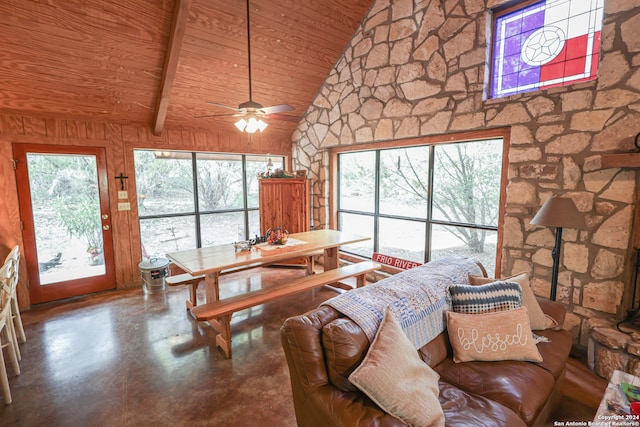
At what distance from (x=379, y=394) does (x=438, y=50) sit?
353 cm

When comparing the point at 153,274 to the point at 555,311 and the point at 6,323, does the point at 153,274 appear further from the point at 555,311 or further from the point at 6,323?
the point at 555,311

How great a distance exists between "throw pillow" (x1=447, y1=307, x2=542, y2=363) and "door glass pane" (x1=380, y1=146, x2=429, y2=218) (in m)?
2.14

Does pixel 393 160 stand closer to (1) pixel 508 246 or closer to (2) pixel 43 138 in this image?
(1) pixel 508 246

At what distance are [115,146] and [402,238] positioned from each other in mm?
4175

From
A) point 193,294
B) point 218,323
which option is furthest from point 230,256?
point 193,294

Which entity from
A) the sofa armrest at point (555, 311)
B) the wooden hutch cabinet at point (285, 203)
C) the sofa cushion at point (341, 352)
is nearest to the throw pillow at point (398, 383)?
the sofa cushion at point (341, 352)

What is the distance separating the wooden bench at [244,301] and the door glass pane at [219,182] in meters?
2.43

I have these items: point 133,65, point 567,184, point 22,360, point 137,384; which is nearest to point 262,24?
point 133,65

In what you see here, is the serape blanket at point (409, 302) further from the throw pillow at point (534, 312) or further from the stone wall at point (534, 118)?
the stone wall at point (534, 118)

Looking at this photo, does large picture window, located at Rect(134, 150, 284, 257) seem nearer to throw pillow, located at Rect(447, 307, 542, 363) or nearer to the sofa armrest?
throw pillow, located at Rect(447, 307, 542, 363)

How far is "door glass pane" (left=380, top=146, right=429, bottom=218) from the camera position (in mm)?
3945

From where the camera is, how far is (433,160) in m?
3.78

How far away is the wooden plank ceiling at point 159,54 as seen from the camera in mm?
2812

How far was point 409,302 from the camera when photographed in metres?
1.88
